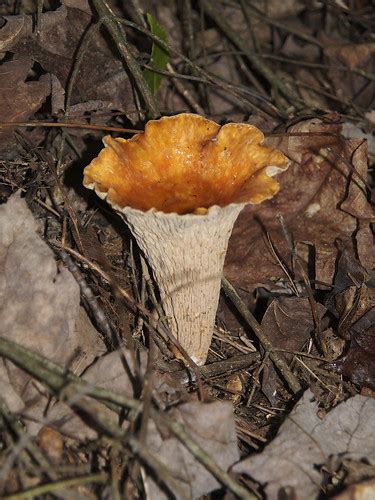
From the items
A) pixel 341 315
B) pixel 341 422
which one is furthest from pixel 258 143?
pixel 341 422

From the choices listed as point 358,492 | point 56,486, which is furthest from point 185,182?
point 358,492

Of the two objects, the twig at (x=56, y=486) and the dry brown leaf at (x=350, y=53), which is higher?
the dry brown leaf at (x=350, y=53)

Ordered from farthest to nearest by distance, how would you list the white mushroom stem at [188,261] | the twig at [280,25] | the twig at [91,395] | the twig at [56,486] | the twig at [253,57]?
the twig at [280,25] → the twig at [253,57] → the white mushroom stem at [188,261] → the twig at [91,395] → the twig at [56,486]

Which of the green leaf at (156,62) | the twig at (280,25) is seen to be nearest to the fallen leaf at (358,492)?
the green leaf at (156,62)

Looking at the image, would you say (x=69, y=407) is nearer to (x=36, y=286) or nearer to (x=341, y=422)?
(x=36, y=286)

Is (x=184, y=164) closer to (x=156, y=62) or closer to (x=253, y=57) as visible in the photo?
(x=156, y=62)

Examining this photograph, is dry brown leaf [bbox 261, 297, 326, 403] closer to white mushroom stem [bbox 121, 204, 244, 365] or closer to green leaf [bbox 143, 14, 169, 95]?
white mushroom stem [bbox 121, 204, 244, 365]

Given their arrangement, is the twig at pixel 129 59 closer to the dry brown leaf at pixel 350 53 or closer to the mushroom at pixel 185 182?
the mushroom at pixel 185 182
